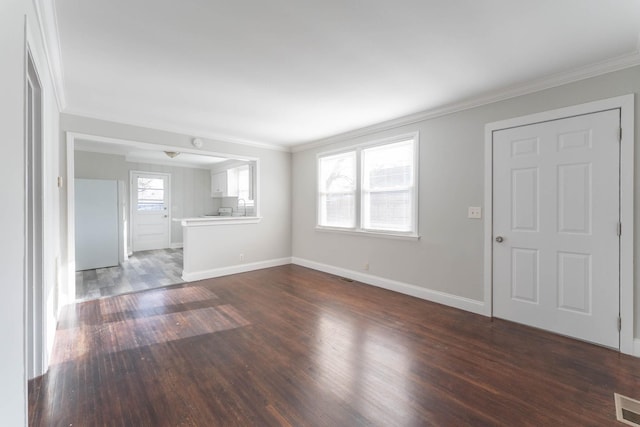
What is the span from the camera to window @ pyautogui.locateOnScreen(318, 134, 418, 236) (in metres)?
4.11

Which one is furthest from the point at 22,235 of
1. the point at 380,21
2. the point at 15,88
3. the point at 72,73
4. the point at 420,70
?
the point at 420,70

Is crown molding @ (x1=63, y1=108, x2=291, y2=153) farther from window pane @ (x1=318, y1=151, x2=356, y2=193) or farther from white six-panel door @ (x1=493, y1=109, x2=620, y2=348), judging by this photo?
white six-panel door @ (x1=493, y1=109, x2=620, y2=348)

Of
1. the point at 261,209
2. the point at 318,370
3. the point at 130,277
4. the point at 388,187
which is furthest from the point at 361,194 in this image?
the point at 130,277

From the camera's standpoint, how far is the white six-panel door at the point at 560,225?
257cm

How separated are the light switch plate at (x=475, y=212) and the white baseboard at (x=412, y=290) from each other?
100cm

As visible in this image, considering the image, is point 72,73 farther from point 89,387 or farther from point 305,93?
point 89,387

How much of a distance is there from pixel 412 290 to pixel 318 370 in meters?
2.21

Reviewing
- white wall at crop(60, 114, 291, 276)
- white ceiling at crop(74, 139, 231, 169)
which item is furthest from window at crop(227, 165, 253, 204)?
white wall at crop(60, 114, 291, 276)

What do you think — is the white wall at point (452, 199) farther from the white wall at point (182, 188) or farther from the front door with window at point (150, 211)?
the front door with window at point (150, 211)

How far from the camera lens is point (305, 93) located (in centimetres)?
320

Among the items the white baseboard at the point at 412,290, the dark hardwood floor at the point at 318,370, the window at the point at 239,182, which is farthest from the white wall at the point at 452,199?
the window at the point at 239,182

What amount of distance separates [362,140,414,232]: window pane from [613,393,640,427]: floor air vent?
98.7 inches

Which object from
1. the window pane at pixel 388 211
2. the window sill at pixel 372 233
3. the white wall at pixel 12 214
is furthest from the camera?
the window pane at pixel 388 211

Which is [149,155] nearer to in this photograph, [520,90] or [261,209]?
[261,209]
